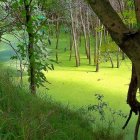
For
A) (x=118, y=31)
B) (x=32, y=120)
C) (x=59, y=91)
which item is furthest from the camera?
(x=59, y=91)

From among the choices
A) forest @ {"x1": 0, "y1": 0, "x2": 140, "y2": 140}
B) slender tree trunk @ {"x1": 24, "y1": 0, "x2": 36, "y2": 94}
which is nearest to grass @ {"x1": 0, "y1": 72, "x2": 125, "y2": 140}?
forest @ {"x1": 0, "y1": 0, "x2": 140, "y2": 140}

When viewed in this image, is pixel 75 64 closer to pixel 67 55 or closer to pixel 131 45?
pixel 67 55

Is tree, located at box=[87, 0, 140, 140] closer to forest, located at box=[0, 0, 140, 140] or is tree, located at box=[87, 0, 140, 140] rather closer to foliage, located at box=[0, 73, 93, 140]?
forest, located at box=[0, 0, 140, 140]

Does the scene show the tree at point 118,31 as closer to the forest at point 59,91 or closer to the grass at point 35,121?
the forest at point 59,91

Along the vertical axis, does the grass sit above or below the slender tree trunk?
below

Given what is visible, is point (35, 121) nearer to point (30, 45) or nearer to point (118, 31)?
point (118, 31)

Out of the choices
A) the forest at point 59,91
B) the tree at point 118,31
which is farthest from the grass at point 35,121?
the tree at point 118,31

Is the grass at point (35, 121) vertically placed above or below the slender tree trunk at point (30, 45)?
below

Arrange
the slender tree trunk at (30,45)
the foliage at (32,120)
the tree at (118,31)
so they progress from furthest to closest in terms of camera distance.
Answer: the slender tree trunk at (30,45)
the foliage at (32,120)
the tree at (118,31)

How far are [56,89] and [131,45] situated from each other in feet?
16.2

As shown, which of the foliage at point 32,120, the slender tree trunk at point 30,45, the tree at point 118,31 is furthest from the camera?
the slender tree trunk at point 30,45

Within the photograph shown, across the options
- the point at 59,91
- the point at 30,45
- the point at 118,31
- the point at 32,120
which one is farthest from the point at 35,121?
the point at 59,91

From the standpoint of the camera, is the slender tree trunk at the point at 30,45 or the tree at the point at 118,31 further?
the slender tree trunk at the point at 30,45

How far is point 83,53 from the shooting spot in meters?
12.8
